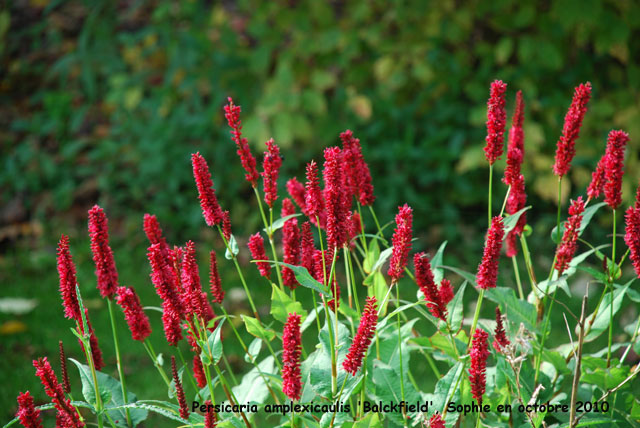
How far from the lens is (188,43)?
4605 millimetres

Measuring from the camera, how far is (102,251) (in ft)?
4.46

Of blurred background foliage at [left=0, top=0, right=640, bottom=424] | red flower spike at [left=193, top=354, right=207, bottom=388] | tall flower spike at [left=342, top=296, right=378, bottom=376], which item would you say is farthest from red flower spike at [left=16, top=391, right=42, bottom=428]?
blurred background foliage at [left=0, top=0, right=640, bottom=424]

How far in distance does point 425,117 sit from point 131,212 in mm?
2294

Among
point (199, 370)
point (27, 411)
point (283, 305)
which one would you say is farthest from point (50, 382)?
point (283, 305)

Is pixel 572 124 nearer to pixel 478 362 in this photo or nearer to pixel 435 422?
pixel 478 362

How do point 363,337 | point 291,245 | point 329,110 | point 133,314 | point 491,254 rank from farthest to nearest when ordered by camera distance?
point 329,110
point 291,245
point 133,314
point 491,254
point 363,337

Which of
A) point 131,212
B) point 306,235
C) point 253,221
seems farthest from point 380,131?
point 306,235

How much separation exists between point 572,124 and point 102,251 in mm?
1058

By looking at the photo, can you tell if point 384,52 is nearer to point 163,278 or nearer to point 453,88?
point 453,88

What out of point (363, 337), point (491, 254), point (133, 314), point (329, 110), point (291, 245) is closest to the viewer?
point (363, 337)

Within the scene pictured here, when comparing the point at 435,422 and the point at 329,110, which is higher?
the point at 329,110

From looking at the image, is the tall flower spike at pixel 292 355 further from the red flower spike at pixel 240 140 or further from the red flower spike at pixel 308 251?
the red flower spike at pixel 240 140

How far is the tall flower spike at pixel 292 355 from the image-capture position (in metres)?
1.20

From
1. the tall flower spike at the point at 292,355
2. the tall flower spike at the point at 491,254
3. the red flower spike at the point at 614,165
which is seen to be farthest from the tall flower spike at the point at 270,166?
the red flower spike at the point at 614,165
